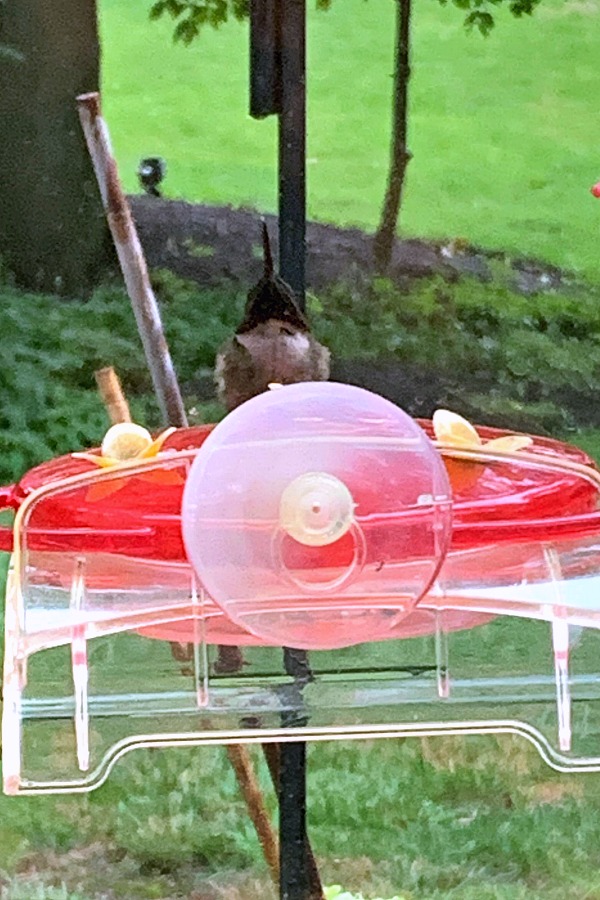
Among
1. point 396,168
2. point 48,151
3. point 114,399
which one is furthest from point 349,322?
point 114,399

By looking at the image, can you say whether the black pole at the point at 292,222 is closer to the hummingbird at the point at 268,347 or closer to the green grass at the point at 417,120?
the hummingbird at the point at 268,347

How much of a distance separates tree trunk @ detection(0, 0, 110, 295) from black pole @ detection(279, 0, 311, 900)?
0.40 m

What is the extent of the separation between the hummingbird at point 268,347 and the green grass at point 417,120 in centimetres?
44

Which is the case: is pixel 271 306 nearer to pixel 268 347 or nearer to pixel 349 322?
pixel 268 347

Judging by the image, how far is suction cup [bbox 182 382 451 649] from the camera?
0.55 metres

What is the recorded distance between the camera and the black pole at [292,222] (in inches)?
35.1

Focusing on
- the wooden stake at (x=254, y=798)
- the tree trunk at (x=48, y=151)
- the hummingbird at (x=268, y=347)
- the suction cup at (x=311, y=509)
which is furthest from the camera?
the tree trunk at (x=48, y=151)

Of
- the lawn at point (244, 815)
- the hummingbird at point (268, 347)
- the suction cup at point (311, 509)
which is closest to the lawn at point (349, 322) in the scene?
the lawn at point (244, 815)

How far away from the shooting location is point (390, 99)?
1.33 m

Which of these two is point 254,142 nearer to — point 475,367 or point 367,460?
point 475,367

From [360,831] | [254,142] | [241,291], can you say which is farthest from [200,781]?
[254,142]

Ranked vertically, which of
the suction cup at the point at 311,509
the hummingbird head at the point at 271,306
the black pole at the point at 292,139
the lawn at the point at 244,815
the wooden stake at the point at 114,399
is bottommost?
the lawn at the point at 244,815

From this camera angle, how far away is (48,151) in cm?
131

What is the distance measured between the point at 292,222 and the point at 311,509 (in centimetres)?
45
